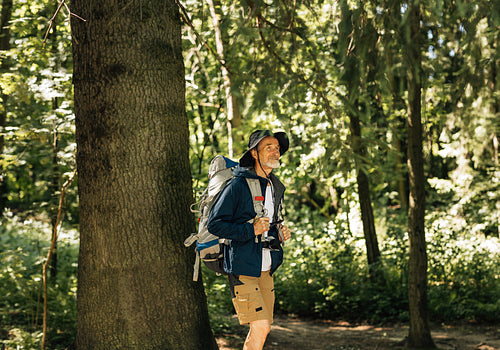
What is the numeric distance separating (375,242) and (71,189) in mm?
6130

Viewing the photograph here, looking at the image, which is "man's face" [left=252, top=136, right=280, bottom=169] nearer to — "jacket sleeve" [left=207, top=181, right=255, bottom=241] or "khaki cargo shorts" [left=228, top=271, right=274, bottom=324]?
"jacket sleeve" [left=207, top=181, right=255, bottom=241]

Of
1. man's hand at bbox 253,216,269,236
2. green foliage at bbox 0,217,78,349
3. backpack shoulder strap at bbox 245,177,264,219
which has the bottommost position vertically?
green foliage at bbox 0,217,78,349

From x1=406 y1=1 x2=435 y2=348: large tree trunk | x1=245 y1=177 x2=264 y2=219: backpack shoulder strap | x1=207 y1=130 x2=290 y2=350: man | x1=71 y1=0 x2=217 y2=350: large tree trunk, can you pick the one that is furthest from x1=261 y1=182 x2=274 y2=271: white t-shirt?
x1=406 y1=1 x2=435 y2=348: large tree trunk

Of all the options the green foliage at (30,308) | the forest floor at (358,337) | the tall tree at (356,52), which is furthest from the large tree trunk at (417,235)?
the green foliage at (30,308)

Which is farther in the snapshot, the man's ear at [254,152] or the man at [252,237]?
the man's ear at [254,152]

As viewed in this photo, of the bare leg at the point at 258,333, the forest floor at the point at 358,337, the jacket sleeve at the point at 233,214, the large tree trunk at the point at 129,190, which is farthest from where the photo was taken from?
the forest floor at the point at 358,337

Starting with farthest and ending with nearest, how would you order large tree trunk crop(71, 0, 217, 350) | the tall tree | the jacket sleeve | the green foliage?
the green foliage < the tall tree < large tree trunk crop(71, 0, 217, 350) < the jacket sleeve

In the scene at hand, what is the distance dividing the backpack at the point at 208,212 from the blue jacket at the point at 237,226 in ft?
0.23

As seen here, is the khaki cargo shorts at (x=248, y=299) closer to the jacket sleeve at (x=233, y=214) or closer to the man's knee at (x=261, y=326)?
the man's knee at (x=261, y=326)

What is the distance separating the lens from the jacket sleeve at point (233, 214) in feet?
12.8

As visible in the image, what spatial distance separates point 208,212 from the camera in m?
4.28

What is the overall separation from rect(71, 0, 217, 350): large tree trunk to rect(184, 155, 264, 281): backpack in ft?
1.04

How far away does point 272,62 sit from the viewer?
20.3ft

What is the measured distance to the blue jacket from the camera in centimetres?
392
